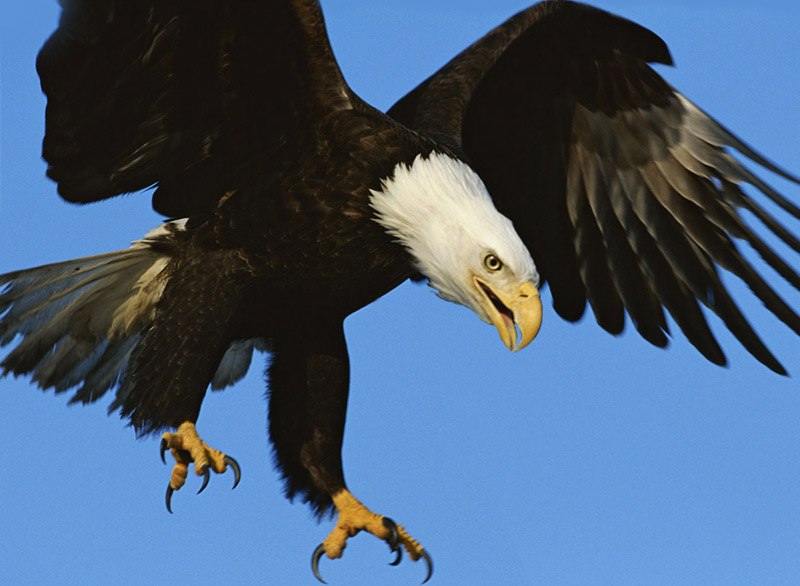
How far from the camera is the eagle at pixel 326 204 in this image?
12.7 feet

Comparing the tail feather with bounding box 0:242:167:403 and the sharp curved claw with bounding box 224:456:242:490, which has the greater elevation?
the tail feather with bounding box 0:242:167:403

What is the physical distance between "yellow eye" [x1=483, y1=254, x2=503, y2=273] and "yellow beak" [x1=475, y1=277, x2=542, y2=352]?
6cm

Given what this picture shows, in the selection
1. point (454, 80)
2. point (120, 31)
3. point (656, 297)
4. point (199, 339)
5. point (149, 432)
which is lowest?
point (149, 432)

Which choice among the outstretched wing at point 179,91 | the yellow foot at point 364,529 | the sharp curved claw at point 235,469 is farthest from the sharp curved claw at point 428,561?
the outstretched wing at point 179,91

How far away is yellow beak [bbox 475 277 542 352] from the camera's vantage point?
385 centimetres

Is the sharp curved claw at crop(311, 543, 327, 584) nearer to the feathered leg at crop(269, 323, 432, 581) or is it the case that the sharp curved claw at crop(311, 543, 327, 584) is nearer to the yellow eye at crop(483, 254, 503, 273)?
the feathered leg at crop(269, 323, 432, 581)

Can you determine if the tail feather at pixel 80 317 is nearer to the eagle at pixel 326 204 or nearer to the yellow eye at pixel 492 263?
the eagle at pixel 326 204

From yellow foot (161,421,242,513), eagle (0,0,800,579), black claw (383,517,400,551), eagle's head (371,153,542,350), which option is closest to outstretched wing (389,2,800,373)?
eagle (0,0,800,579)

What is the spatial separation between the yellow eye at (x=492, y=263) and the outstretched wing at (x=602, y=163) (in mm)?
888

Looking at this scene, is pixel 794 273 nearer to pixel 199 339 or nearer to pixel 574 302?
pixel 574 302

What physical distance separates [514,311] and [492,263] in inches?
6.5

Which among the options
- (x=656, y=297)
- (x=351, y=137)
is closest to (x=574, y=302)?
(x=656, y=297)

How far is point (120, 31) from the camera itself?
3.73m

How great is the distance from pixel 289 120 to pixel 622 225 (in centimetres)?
161
